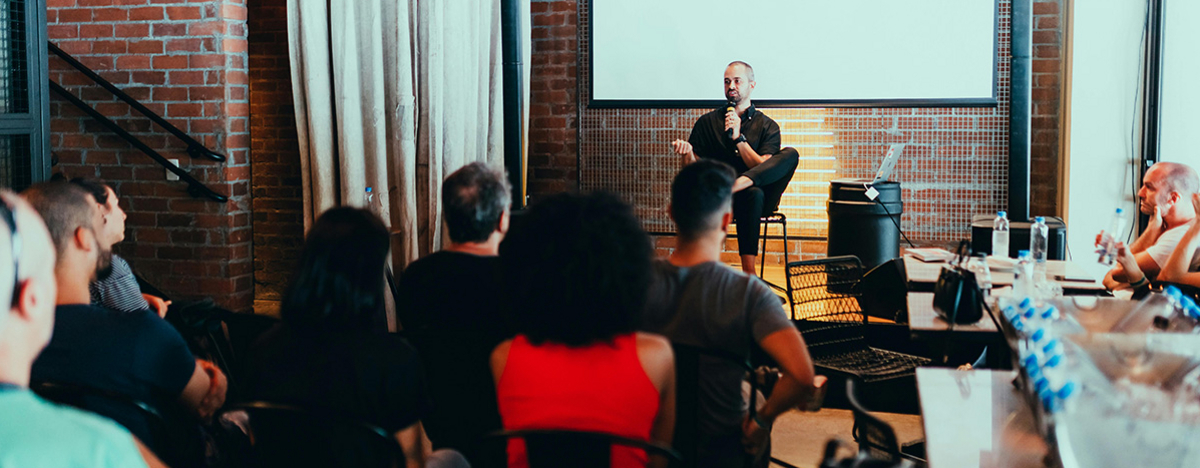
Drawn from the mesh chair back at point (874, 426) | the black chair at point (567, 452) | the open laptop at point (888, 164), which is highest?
the open laptop at point (888, 164)

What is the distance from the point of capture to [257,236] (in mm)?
6090

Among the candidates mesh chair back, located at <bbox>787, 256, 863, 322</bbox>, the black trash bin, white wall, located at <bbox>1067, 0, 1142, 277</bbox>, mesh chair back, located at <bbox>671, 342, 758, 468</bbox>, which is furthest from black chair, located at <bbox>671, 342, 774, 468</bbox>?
white wall, located at <bbox>1067, 0, 1142, 277</bbox>

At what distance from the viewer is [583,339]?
1.59 metres

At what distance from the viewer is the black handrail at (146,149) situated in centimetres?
402

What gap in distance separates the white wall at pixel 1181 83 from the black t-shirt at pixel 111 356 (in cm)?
503

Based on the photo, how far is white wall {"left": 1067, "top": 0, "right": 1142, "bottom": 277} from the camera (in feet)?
16.9

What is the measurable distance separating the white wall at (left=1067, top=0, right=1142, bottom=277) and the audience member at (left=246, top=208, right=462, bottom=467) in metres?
4.67

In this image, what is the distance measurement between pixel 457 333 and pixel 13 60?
68.9 inches

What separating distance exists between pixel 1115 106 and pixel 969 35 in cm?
90

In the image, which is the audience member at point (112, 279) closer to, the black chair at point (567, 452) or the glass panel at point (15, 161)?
the glass panel at point (15, 161)

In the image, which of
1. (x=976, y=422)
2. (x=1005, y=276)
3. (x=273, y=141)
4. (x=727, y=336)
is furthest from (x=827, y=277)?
(x=273, y=141)

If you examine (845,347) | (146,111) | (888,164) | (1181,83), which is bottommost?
(845,347)

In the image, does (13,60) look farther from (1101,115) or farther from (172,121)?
(1101,115)

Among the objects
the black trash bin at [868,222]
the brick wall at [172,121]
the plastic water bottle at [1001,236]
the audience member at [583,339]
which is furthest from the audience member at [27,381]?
the black trash bin at [868,222]
